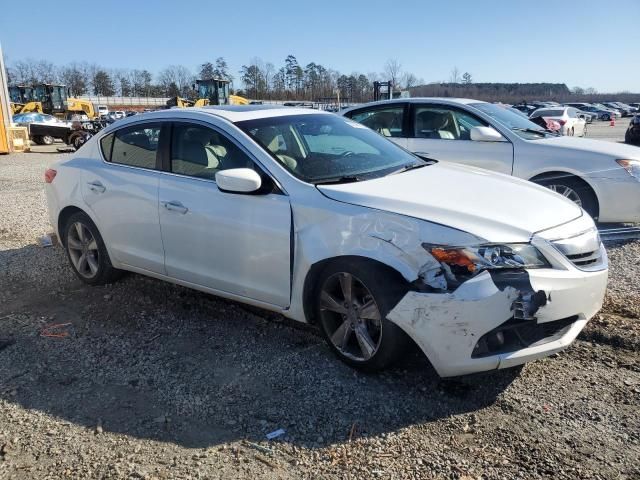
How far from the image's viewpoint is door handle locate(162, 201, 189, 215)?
13.4 ft

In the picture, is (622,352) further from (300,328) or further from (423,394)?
(300,328)

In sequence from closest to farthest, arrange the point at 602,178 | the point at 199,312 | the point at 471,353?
the point at 471,353
the point at 199,312
the point at 602,178

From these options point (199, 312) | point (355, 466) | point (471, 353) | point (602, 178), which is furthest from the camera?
point (602, 178)

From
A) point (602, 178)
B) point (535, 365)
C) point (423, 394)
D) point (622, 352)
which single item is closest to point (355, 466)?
point (423, 394)

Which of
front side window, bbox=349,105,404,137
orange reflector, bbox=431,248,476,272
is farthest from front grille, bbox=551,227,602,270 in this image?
front side window, bbox=349,105,404,137

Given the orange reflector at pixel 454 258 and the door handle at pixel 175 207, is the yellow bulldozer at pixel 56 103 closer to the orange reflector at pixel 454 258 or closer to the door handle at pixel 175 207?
the door handle at pixel 175 207

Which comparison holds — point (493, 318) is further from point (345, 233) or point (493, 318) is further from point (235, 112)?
point (235, 112)

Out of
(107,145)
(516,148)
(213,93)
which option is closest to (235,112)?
(107,145)

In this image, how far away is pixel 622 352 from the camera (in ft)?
12.0

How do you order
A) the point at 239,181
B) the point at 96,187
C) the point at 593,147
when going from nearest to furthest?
the point at 239,181 < the point at 96,187 < the point at 593,147

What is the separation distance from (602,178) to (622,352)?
3130mm

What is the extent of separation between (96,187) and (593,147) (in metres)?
5.53

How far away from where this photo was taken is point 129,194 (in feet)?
14.8

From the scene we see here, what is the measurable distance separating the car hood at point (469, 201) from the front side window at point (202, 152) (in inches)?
32.7
